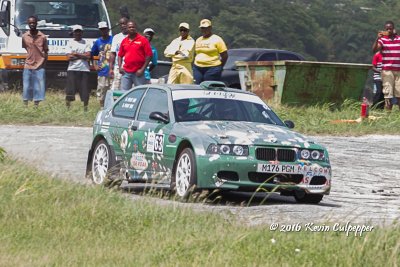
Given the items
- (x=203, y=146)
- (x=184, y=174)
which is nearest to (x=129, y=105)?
(x=184, y=174)

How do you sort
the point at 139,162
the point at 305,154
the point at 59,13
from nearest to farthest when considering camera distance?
the point at 305,154 < the point at 139,162 < the point at 59,13

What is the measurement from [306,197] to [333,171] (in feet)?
10.2

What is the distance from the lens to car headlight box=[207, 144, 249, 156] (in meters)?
12.2

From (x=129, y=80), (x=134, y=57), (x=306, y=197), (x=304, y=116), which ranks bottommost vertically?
(x=304, y=116)

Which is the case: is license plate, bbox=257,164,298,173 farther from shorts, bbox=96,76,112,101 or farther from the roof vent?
shorts, bbox=96,76,112,101

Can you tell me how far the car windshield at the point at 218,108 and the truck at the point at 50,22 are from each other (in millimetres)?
14984

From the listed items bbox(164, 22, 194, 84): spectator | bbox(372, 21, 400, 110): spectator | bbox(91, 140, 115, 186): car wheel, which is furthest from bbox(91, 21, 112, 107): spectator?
bbox(91, 140, 115, 186): car wheel

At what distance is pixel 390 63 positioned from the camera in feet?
79.2

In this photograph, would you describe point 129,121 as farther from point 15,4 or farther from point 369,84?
point 369,84

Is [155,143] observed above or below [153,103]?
below

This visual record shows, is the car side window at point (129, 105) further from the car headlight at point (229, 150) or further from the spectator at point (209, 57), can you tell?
the spectator at point (209, 57)

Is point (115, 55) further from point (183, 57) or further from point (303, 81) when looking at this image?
point (303, 81)

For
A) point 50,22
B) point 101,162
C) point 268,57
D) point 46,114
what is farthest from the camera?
point 268,57

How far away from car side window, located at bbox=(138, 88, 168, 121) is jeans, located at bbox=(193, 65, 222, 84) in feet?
21.7
